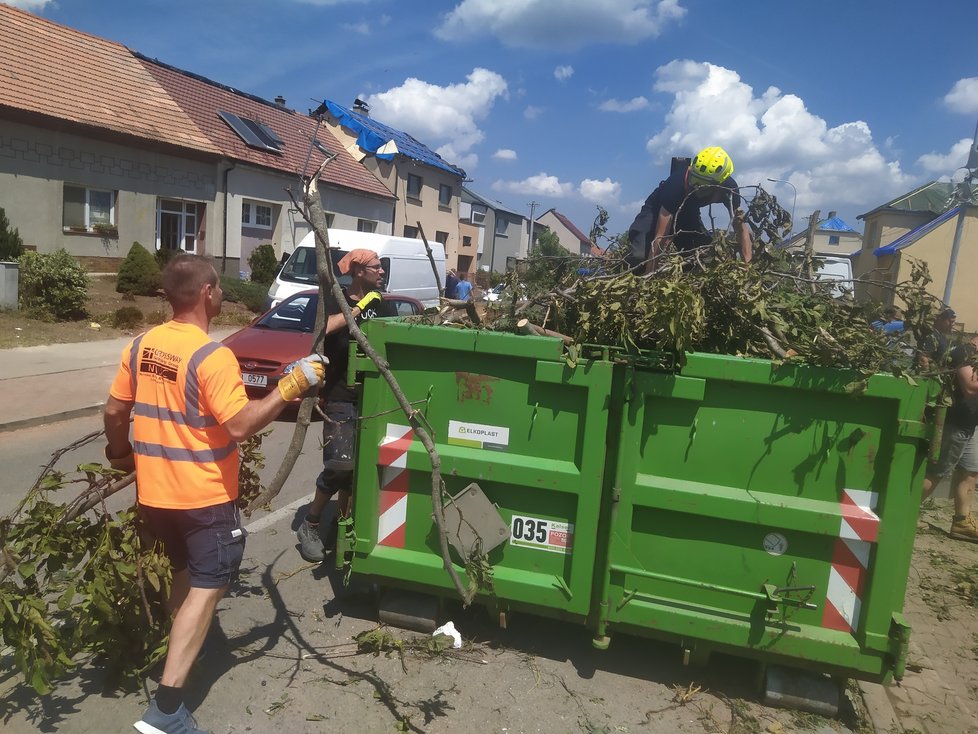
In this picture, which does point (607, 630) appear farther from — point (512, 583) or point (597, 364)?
point (597, 364)

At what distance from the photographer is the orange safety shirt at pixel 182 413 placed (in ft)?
9.63

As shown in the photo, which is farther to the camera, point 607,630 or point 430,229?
point 430,229

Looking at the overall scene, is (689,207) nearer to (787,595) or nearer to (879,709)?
(787,595)

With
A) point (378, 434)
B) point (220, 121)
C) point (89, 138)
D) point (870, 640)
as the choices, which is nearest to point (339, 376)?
point (378, 434)

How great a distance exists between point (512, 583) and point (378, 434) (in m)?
0.99

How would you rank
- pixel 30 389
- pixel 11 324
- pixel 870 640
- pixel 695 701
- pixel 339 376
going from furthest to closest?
pixel 11 324 → pixel 30 389 → pixel 339 376 → pixel 695 701 → pixel 870 640

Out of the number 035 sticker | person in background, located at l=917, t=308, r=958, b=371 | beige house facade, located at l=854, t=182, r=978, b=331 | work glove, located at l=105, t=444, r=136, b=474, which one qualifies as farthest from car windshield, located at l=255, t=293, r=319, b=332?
beige house facade, located at l=854, t=182, r=978, b=331

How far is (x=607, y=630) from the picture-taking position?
3.64m

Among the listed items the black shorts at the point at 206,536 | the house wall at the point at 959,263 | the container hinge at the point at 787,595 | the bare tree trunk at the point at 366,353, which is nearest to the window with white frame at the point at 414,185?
the house wall at the point at 959,263

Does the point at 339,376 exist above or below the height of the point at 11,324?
above

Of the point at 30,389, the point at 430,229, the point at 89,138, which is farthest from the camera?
the point at 430,229

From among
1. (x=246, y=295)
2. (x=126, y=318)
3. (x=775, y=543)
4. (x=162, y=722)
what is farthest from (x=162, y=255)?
(x=775, y=543)

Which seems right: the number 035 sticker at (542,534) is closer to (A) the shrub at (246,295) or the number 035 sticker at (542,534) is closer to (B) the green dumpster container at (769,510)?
(B) the green dumpster container at (769,510)

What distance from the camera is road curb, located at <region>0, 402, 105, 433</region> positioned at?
26.6 ft
